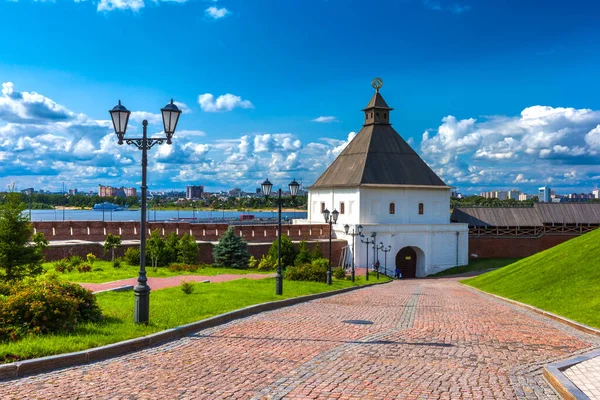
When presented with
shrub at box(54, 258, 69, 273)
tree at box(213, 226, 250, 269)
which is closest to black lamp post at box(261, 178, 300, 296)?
shrub at box(54, 258, 69, 273)

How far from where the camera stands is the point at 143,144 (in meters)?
10.9

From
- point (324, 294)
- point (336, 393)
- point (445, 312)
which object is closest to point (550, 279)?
point (445, 312)

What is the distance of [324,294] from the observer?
778 inches

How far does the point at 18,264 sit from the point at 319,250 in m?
24.3

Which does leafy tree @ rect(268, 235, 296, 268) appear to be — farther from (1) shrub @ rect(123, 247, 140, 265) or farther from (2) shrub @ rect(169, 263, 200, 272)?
(1) shrub @ rect(123, 247, 140, 265)

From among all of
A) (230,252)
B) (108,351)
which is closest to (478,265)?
(230,252)

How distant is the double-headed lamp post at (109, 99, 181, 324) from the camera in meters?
10.4

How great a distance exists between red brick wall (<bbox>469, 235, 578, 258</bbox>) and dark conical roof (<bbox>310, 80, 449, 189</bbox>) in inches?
286

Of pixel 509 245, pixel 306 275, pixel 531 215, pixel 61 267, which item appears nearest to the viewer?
pixel 61 267

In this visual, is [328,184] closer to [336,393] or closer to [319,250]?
[319,250]

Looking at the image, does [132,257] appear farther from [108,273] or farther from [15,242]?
[15,242]

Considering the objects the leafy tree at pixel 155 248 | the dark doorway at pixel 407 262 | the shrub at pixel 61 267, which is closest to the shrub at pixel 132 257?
the leafy tree at pixel 155 248

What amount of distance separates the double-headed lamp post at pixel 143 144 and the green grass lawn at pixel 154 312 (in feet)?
1.14

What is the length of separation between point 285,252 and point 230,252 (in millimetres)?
5416
